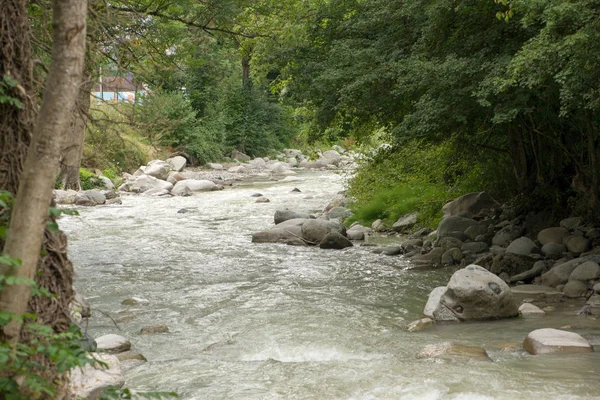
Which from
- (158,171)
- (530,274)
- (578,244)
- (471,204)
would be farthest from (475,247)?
(158,171)

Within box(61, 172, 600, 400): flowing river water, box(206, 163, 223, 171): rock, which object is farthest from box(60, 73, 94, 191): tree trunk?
box(206, 163, 223, 171): rock

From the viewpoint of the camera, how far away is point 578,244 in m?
12.2

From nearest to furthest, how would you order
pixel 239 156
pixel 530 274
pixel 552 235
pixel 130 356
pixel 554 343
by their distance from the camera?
pixel 554 343 → pixel 130 356 → pixel 530 274 → pixel 552 235 → pixel 239 156

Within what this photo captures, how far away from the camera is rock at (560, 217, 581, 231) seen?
13.0 m

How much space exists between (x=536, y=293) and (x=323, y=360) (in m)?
4.26

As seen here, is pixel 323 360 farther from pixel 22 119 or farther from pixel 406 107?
pixel 406 107

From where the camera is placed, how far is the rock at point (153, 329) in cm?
916

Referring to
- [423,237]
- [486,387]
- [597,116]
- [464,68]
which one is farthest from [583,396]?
[423,237]

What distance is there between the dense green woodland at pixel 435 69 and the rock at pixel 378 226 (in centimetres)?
139

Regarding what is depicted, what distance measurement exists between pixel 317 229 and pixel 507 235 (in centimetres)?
432

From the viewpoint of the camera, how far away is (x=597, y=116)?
446 inches

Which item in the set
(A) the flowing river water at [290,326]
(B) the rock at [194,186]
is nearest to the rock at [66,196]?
(B) the rock at [194,186]

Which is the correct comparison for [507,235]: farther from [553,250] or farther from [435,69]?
[435,69]

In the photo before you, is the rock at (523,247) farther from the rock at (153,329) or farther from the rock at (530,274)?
the rock at (153,329)
